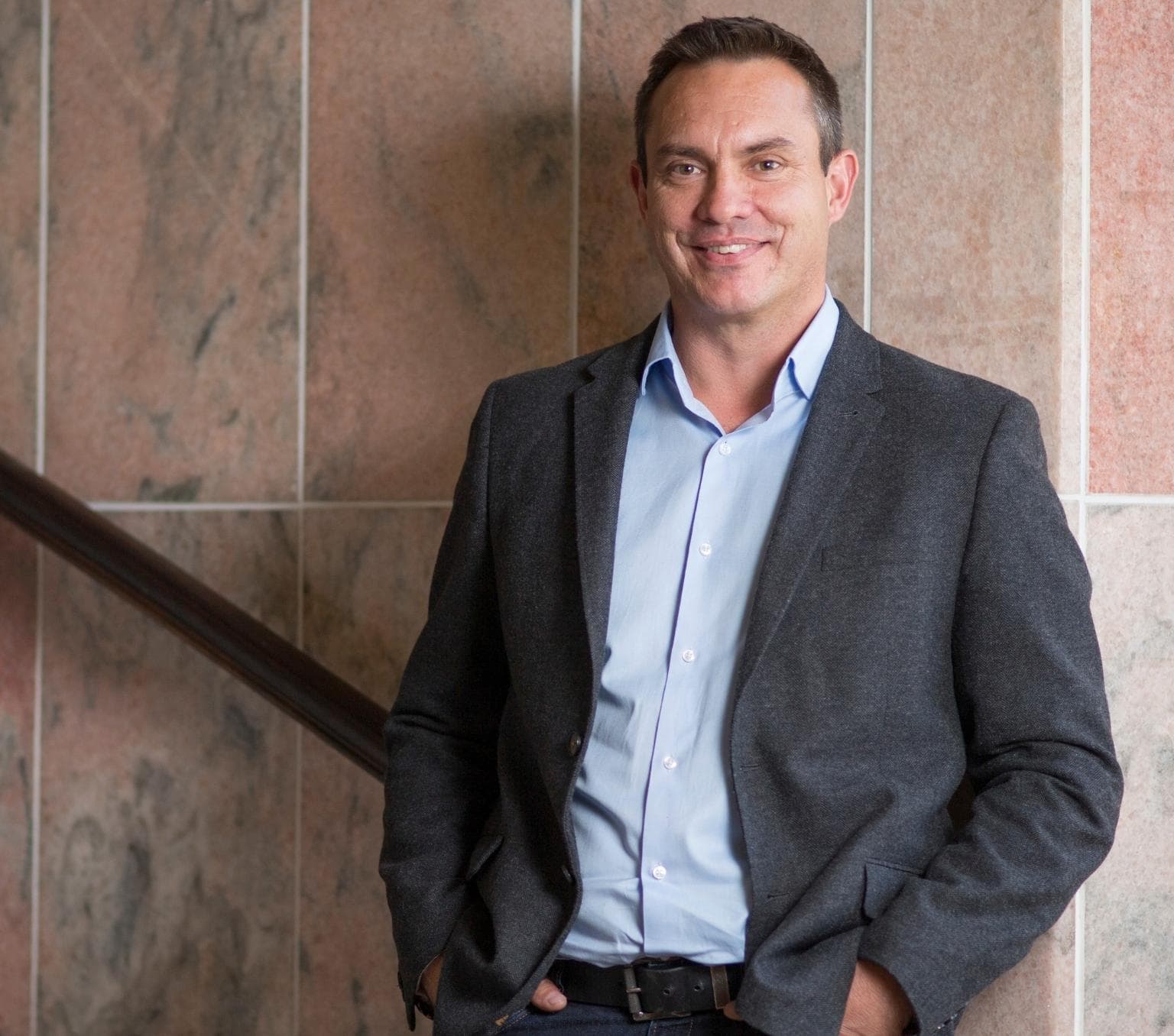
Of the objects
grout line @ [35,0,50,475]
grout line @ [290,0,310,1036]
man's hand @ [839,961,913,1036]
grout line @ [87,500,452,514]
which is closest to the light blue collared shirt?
man's hand @ [839,961,913,1036]

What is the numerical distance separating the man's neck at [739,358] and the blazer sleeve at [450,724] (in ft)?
1.00

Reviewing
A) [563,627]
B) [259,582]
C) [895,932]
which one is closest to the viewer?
[895,932]

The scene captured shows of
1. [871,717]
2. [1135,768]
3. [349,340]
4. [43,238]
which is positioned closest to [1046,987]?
[1135,768]

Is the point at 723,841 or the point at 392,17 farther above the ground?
the point at 392,17

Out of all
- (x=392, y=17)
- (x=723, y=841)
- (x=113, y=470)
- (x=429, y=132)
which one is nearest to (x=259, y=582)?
(x=113, y=470)

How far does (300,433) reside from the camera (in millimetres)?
2559

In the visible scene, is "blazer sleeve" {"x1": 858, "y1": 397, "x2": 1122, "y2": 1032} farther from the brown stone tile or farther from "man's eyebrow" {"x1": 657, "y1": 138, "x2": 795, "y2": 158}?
"man's eyebrow" {"x1": 657, "y1": 138, "x2": 795, "y2": 158}

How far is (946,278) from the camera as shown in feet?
6.28

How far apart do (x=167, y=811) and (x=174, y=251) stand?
1040 millimetres

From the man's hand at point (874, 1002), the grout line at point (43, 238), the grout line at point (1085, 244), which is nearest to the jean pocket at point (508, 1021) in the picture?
the man's hand at point (874, 1002)

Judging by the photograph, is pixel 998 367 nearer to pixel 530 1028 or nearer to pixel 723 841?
pixel 723 841

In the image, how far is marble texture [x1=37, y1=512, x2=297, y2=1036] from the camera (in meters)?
2.62

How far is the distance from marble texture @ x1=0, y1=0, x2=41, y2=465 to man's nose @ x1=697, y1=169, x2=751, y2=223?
5.09ft

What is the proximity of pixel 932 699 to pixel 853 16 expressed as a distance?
983 millimetres
